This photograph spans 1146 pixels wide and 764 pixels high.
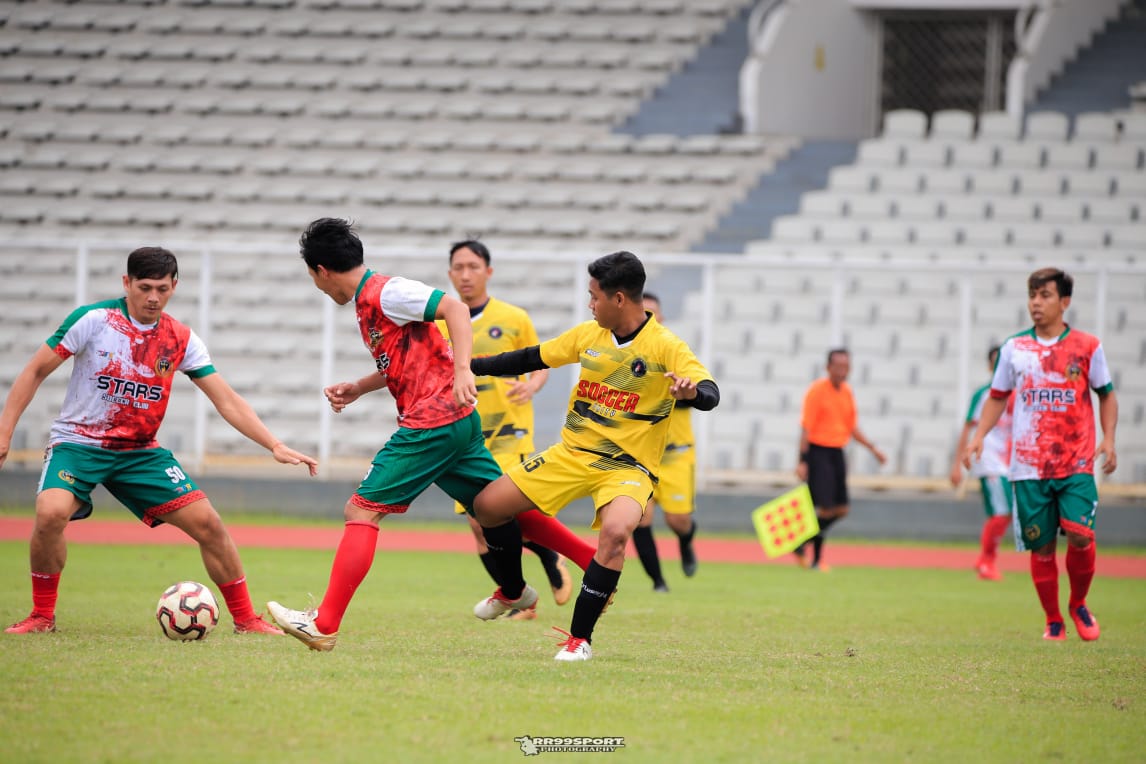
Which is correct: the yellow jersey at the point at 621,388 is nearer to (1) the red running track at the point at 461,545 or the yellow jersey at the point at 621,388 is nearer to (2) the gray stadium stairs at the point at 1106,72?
(1) the red running track at the point at 461,545

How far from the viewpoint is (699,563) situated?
545 inches

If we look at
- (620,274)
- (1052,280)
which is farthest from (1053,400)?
(620,274)

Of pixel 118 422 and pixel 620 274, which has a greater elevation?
pixel 620 274

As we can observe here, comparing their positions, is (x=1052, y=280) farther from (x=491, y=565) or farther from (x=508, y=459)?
(x=491, y=565)

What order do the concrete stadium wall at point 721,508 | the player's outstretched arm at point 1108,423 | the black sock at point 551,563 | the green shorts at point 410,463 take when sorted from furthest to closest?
the concrete stadium wall at point 721,508 < the player's outstretched arm at point 1108,423 < the black sock at point 551,563 < the green shorts at point 410,463

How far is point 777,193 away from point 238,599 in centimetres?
1532

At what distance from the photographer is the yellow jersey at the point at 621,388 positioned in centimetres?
679

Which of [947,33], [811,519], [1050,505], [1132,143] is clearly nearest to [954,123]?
[1132,143]

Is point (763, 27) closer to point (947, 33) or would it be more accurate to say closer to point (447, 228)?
point (947, 33)

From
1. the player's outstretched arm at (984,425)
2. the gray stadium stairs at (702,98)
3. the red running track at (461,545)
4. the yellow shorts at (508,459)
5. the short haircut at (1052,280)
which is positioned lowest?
the red running track at (461,545)

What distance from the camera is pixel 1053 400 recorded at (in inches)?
334

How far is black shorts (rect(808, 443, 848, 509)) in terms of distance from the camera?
13734mm

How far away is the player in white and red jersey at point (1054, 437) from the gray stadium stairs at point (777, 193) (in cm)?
1185

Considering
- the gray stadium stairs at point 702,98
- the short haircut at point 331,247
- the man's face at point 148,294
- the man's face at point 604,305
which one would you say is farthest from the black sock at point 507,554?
the gray stadium stairs at point 702,98
